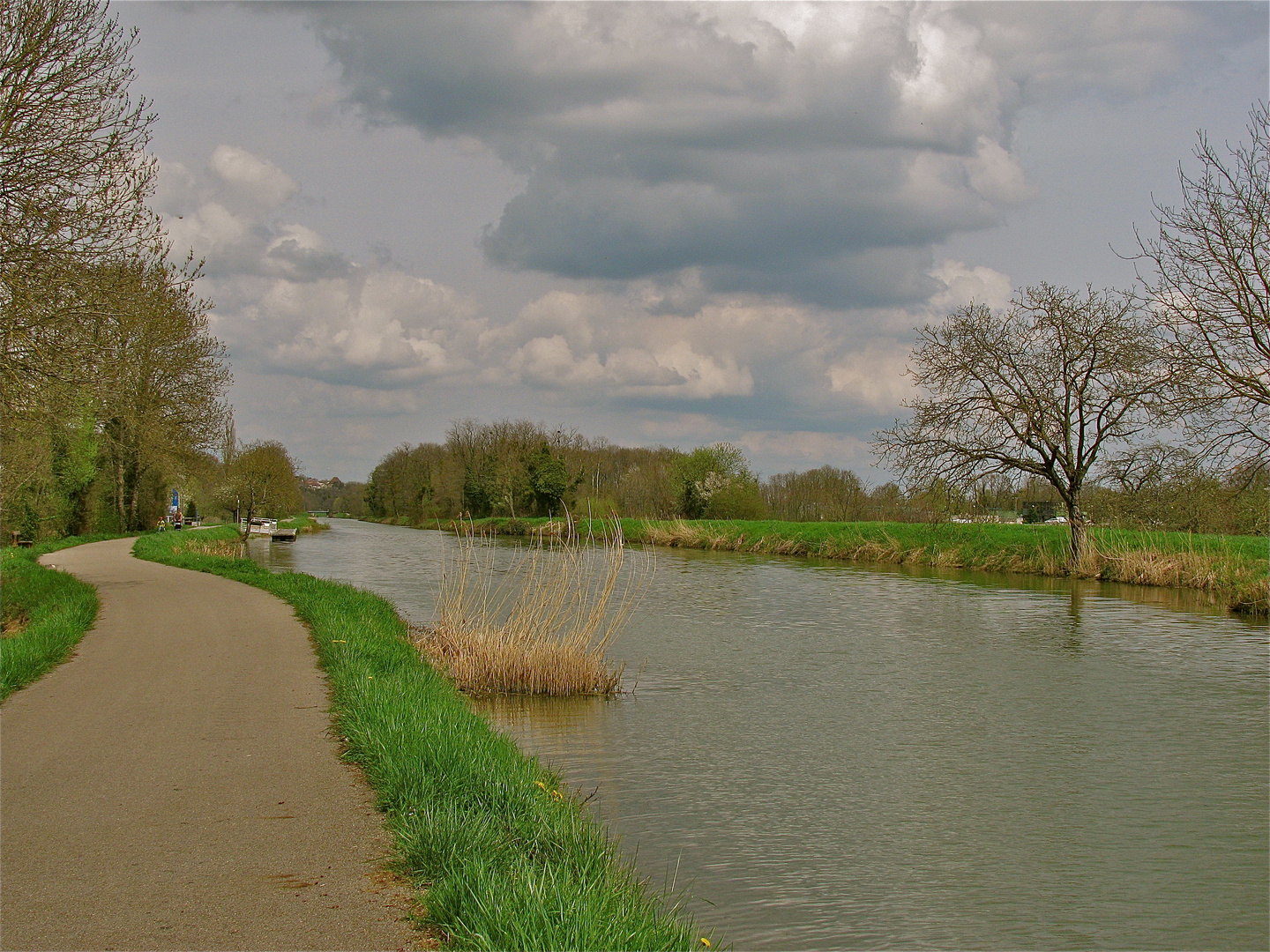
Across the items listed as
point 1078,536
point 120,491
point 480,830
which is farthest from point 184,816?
point 120,491

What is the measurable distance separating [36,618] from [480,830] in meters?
10.5

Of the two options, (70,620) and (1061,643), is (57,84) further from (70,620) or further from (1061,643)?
(1061,643)

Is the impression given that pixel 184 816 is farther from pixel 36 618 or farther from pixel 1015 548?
pixel 1015 548

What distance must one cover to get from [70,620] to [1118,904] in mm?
11793

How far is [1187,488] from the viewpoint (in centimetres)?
1608

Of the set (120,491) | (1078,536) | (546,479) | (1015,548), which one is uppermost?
(546,479)

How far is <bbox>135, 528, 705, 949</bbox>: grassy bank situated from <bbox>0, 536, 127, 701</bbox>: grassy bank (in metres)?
2.72

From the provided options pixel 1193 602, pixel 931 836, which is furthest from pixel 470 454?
pixel 931 836

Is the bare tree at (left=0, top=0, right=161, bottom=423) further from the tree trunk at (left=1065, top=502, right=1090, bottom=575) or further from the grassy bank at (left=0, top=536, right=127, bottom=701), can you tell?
the tree trunk at (left=1065, top=502, right=1090, bottom=575)

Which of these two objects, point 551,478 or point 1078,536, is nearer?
point 1078,536

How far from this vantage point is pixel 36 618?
12.9 m

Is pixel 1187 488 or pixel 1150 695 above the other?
pixel 1187 488

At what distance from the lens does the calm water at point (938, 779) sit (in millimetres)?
5930

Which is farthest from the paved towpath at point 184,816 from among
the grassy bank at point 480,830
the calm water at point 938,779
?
the calm water at point 938,779
